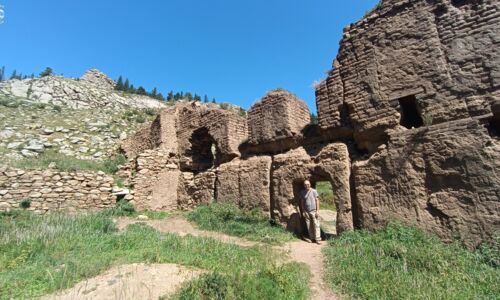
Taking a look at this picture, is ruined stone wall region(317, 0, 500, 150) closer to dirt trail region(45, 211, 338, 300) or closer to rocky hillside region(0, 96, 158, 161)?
dirt trail region(45, 211, 338, 300)

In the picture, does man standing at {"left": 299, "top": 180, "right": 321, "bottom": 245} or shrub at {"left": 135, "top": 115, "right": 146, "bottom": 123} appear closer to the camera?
man standing at {"left": 299, "top": 180, "right": 321, "bottom": 245}

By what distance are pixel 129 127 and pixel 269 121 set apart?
17251mm

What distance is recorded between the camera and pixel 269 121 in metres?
8.45

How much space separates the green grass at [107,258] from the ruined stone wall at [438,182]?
7.65 ft

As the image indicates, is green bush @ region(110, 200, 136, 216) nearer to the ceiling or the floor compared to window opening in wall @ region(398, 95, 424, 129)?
nearer to the floor

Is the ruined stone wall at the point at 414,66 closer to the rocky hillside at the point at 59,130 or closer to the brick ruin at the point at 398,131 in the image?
the brick ruin at the point at 398,131

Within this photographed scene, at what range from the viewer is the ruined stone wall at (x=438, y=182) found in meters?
4.65

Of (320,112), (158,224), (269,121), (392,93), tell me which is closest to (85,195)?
Answer: (158,224)

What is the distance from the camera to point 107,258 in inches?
189

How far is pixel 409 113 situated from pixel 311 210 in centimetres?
307

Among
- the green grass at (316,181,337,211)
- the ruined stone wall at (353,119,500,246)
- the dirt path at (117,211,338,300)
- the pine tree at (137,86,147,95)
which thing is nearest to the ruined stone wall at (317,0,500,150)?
the ruined stone wall at (353,119,500,246)

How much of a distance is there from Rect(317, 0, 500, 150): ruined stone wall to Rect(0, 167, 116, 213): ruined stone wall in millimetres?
7945

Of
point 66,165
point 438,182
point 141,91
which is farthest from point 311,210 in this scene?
point 141,91

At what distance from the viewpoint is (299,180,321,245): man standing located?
6787 mm
